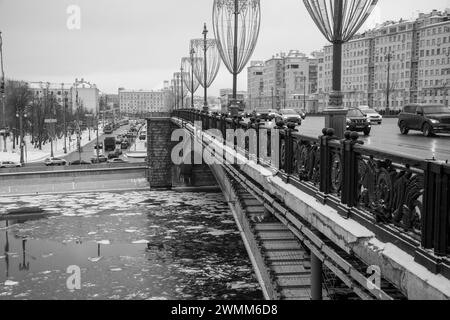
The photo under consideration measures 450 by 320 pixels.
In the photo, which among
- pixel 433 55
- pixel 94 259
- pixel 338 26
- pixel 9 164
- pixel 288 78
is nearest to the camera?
pixel 338 26

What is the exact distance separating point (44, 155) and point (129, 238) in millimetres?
49561

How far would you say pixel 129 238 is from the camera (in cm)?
2522

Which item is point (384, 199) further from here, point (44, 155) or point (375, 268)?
point (44, 155)

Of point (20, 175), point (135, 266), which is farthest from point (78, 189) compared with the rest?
point (135, 266)

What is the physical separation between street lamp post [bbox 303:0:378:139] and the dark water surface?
10.1 metres

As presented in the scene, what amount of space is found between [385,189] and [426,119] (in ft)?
47.8

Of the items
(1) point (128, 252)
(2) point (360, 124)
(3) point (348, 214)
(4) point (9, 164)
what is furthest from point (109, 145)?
(3) point (348, 214)

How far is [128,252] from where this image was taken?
22.5 metres

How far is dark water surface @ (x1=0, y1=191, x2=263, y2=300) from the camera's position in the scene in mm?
17422

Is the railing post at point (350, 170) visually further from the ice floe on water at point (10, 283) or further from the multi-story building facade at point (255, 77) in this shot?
the multi-story building facade at point (255, 77)

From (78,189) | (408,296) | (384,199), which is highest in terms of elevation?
(384,199)

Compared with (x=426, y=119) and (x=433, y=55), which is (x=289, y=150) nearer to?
(x=426, y=119)

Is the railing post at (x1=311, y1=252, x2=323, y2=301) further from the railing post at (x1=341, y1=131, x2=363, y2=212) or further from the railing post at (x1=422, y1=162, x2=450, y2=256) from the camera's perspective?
the railing post at (x1=422, y1=162, x2=450, y2=256)

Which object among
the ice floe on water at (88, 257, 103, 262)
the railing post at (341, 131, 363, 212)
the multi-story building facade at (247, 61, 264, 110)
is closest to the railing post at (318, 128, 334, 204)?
the railing post at (341, 131, 363, 212)
